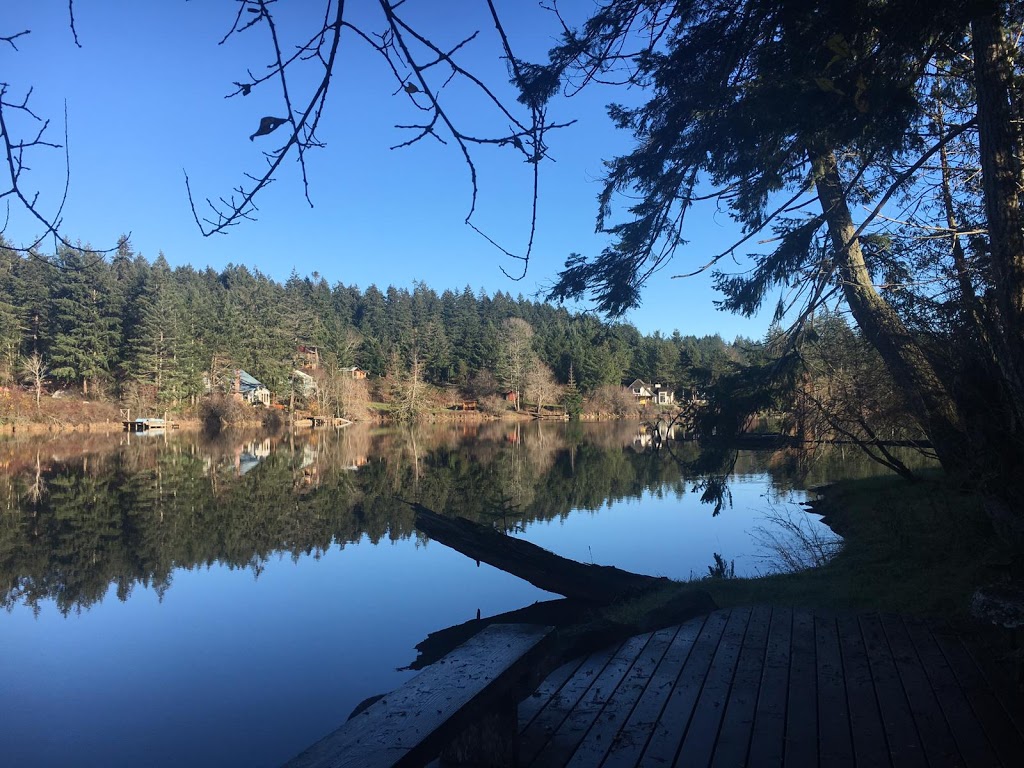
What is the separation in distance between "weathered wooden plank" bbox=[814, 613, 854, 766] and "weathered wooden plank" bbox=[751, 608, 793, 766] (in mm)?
169

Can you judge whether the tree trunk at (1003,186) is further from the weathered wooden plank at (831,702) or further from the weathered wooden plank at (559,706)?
the weathered wooden plank at (559,706)

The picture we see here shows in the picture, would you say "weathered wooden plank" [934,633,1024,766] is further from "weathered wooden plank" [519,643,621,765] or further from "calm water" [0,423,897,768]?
"calm water" [0,423,897,768]

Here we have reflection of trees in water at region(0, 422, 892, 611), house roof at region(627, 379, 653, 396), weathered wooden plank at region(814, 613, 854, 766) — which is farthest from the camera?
house roof at region(627, 379, 653, 396)

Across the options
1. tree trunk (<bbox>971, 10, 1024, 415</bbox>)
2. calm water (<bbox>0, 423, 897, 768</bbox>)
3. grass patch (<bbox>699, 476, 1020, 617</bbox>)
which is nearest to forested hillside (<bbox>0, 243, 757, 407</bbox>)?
calm water (<bbox>0, 423, 897, 768</bbox>)

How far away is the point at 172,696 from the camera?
6539 mm

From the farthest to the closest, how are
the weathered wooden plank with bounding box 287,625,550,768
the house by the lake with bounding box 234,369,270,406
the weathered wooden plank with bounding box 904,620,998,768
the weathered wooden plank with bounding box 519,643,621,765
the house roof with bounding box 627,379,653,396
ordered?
the house roof with bounding box 627,379,653,396
the house by the lake with bounding box 234,369,270,406
the weathered wooden plank with bounding box 519,643,621,765
the weathered wooden plank with bounding box 904,620,998,768
the weathered wooden plank with bounding box 287,625,550,768

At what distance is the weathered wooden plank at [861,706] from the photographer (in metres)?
2.87

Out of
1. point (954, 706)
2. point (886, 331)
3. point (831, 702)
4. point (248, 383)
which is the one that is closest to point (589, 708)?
point (831, 702)

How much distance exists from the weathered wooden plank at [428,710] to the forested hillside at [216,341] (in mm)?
20554

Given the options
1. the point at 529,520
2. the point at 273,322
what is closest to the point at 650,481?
the point at 529,520

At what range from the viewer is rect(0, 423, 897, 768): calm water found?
6.14 m

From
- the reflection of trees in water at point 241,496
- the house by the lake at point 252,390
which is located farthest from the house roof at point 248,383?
the reflection of trees in water at point 241,496

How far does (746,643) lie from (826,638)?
21.9 inches

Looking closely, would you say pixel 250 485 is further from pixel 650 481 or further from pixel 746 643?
pixel 746 643
